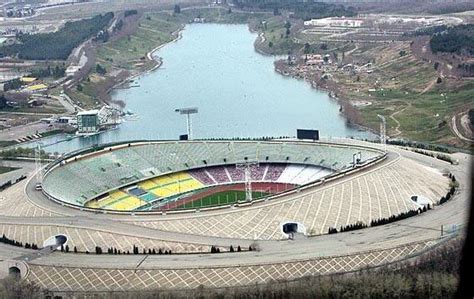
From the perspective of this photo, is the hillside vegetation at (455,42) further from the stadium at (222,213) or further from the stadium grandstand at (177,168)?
the stadium grandstand at (177,168)

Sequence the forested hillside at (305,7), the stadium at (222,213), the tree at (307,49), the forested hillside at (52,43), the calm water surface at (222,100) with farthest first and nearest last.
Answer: the forested hillside at (305,7) < the tree at (307,49) < the forested hillside at (52,43) < the calm water surface at (222,100) < the stadium at (222,213)

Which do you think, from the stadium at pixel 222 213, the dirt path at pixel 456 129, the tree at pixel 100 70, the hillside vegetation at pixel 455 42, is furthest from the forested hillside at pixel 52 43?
the stadium at pixel 222 213

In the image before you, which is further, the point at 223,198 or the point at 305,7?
the point at 305,7

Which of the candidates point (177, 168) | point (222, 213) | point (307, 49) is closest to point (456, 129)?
point (177, 168)

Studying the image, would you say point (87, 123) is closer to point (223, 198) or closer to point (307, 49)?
point (223, 198)

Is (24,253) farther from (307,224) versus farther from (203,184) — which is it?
(203,184)

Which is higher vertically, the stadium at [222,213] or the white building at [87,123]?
the white building at [87,123]

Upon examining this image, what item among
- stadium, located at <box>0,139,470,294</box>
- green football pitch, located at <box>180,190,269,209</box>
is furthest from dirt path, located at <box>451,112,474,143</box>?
green football pitch, located at <box>180,190,269,209</box>
